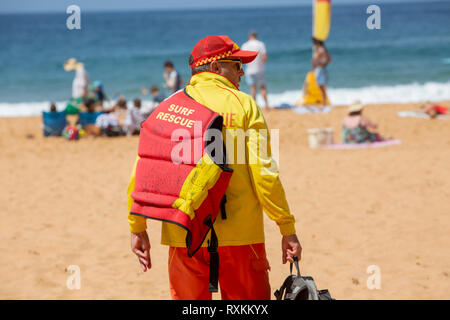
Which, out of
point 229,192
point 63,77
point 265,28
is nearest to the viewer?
point 229,192

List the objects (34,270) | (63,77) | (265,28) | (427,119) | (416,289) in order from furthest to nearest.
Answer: (265,28)
(63,77)
(427,119)
(34,270)
(416,289)

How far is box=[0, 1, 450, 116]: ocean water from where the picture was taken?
74.8 feet

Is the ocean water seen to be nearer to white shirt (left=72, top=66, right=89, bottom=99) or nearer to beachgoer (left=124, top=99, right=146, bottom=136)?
white shirt (left=72, top=66, right=89, bottom=99)

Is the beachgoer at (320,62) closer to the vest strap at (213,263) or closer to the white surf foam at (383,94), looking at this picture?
the white surf foam at (383,94)

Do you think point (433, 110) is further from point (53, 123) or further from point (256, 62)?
point (53, 123)

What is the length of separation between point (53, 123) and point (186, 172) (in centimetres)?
1056

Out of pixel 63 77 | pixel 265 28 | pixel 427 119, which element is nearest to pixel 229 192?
pixel 427 119

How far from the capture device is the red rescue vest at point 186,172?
8.12 ft

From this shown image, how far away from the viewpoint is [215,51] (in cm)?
270

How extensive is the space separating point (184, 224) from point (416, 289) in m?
2.76

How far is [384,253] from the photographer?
5297mm

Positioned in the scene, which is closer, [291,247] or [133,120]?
[291,247]

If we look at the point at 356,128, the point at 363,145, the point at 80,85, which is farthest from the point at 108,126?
the point at 363,145
